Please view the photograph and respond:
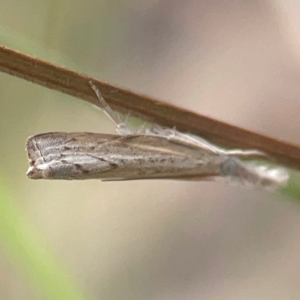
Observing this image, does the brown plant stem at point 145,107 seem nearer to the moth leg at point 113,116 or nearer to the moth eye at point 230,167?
the moth leg at point 113,116

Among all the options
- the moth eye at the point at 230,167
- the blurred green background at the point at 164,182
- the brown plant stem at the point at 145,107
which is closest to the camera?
the brown plant stem at the point at 145,107

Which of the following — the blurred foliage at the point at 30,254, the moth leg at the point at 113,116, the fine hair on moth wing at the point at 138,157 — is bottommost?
the blurred foliage at the point at 30,254

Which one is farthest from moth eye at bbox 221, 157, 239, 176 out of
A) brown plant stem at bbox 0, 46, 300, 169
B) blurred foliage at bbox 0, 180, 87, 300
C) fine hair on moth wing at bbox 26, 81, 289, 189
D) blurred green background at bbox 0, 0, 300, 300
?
blurred green background at bbox 0, 0, 300, 300

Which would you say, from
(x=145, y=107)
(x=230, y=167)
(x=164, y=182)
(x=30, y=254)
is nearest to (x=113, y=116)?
(x=145, y=107)

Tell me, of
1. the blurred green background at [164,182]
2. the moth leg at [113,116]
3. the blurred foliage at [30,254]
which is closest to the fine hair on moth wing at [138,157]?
the moth leg at [113,116]

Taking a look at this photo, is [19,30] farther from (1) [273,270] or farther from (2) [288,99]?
(1) [273,270]

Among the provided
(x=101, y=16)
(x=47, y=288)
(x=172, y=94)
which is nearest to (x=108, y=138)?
(x=47, y=288)

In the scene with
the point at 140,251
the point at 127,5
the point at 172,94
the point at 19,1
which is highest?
the point at 127,5

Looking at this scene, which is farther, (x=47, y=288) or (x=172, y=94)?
(x=172, y=94)
